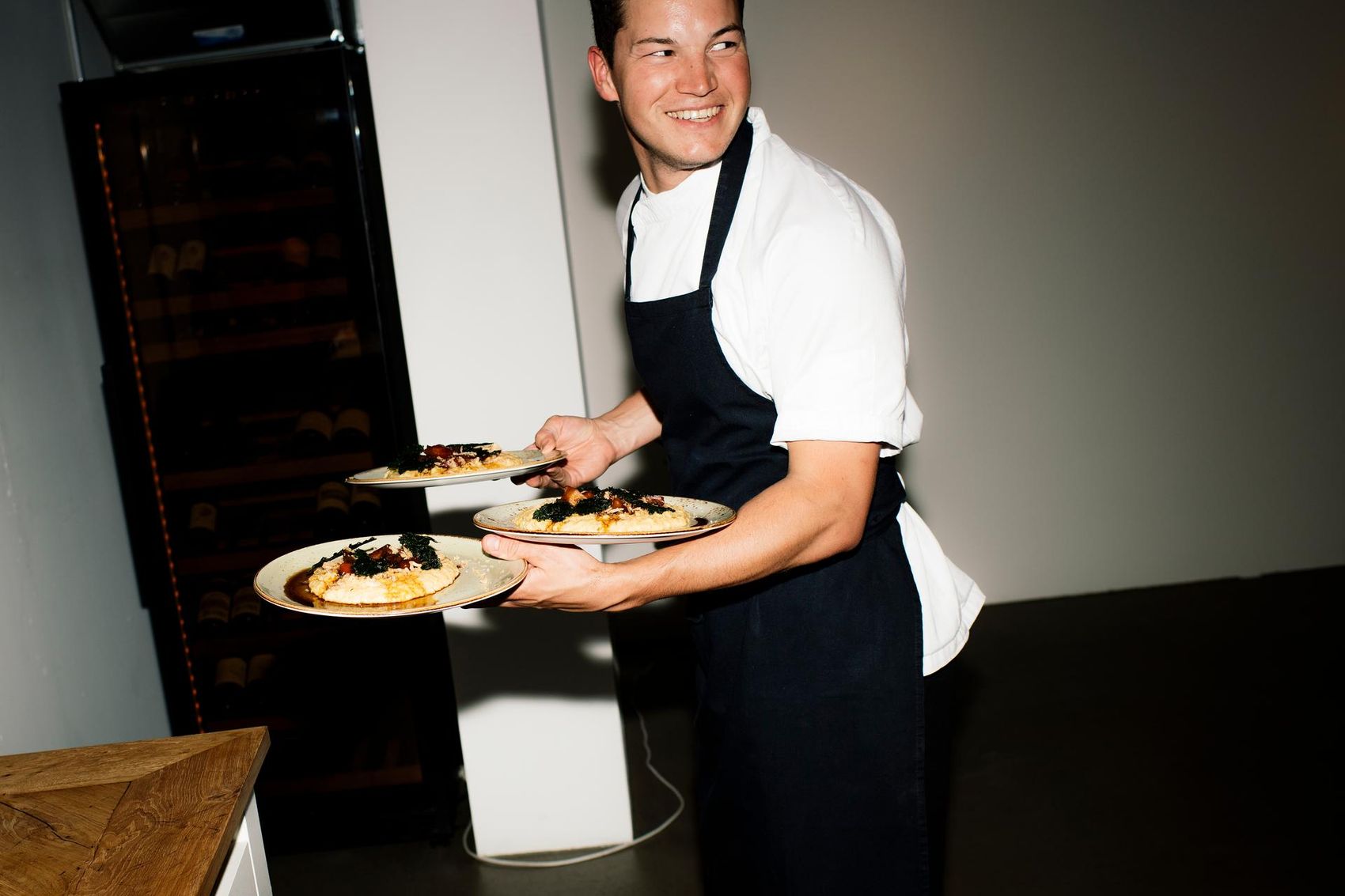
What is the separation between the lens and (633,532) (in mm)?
1323

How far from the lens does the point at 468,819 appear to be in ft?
9.90

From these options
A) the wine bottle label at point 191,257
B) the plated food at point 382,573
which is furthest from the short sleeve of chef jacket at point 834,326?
the wine bottle label at point 191,257

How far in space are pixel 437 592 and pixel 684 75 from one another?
82cm

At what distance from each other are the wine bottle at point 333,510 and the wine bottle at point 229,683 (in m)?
0.51

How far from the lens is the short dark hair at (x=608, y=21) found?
1389 millimetres

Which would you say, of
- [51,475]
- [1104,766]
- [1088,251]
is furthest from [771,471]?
[1088,251]

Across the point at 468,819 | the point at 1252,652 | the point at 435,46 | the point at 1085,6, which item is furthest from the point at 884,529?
the point at 1085,6

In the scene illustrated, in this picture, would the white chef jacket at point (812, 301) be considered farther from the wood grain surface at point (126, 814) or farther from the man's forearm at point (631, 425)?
the wood grain surface at point (126, 814)

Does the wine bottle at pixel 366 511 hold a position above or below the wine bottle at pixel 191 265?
below

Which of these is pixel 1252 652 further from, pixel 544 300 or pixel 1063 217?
pixel 544 300

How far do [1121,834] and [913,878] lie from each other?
5.08 ft

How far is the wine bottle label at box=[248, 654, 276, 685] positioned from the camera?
2.96 m

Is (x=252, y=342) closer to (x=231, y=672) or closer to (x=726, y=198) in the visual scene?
(x=231, y=672)

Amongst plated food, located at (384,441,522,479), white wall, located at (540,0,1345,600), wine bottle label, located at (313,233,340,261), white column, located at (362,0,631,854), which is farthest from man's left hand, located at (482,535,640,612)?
white wall, located at (540,0,1345,600)
